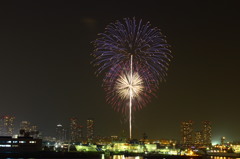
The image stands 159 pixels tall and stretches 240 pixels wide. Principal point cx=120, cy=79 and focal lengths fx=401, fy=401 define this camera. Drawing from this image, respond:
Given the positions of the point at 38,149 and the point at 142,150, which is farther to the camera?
the point at 142,150

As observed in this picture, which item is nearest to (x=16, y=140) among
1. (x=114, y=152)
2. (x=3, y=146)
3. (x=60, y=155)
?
(x=3, y=146)

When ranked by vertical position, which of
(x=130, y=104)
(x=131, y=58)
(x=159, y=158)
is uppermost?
(x=131, y=58)

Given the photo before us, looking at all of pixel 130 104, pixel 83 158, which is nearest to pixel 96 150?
pixel 83 158

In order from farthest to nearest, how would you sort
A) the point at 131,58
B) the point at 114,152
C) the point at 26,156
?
the point at 114,152 → the point at 26,156 → the point at 131,58

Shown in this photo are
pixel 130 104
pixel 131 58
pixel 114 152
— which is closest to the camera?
pixel 131 58

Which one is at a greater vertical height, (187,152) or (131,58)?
(131,58)

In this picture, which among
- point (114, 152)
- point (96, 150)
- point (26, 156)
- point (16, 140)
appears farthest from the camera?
point (96, 150)

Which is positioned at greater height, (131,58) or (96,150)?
(131,58)

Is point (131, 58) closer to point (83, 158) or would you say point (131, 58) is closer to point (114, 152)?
point (83, 158)

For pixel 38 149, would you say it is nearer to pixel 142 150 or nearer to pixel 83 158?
pixel 83 158
